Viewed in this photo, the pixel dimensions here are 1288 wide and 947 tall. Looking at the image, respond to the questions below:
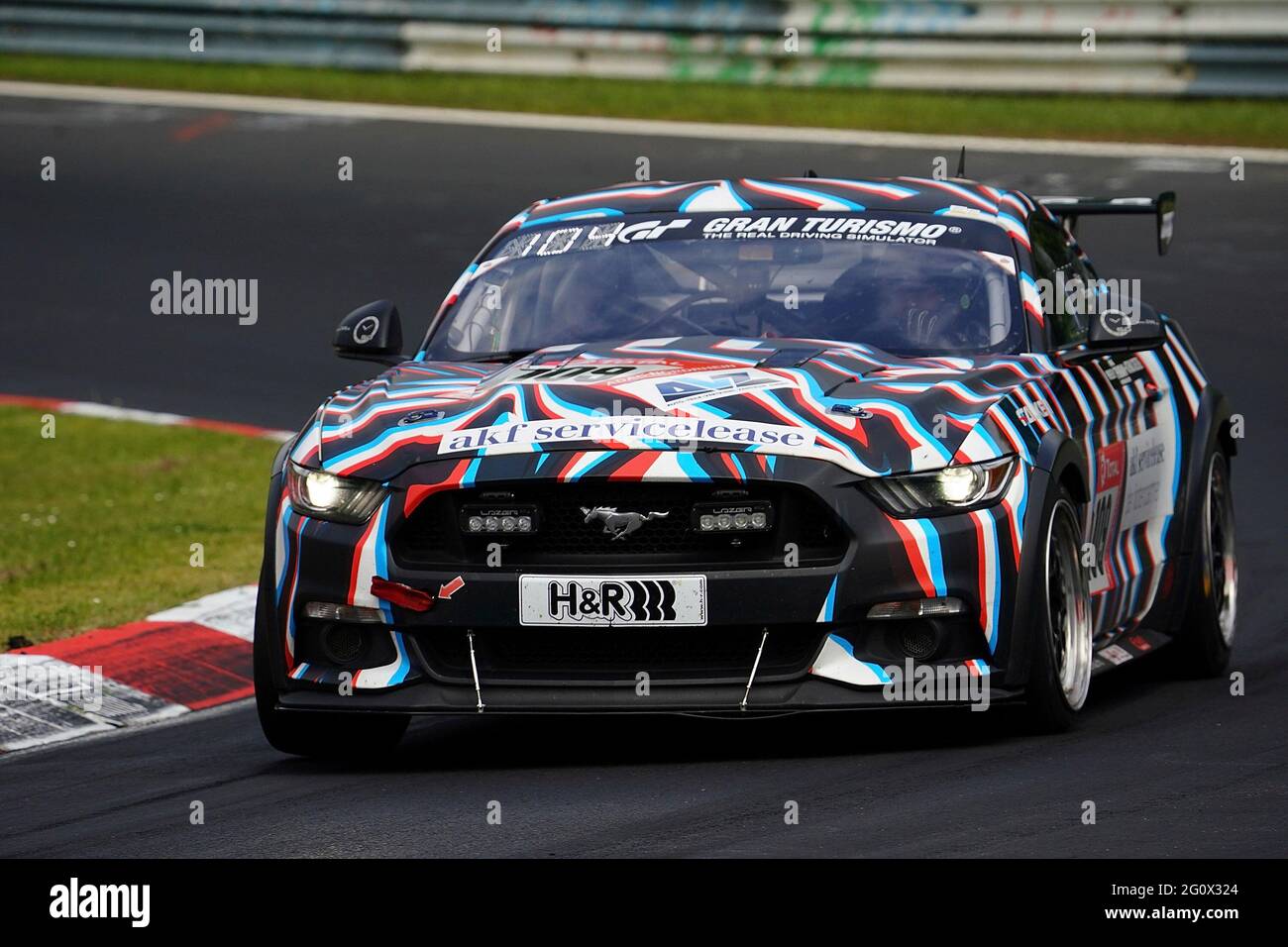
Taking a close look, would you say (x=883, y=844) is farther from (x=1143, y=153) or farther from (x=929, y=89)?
(x=929, y=89)

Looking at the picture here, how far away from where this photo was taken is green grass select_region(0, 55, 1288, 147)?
20172 mm

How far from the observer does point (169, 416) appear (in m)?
14.4

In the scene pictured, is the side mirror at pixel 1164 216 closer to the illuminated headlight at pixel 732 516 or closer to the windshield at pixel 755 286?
the windshield at pixel 755 286

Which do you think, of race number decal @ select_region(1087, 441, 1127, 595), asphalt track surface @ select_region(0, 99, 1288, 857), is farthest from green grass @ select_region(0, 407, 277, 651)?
race number decal @ select_region(1087, 441, 1127, 595)

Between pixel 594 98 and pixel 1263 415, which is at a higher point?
pixel 594 98

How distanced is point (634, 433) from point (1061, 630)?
1384 millimetres

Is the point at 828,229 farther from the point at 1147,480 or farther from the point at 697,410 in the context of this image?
the point at 697,410

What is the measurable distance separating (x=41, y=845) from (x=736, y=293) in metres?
2.88

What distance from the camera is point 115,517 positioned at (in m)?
12.1

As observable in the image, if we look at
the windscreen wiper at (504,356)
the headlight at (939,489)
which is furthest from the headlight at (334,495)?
the headlight at (939,489)

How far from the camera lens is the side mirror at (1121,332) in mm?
7977

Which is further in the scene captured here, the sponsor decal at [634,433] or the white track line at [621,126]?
the white track line at [621,126]

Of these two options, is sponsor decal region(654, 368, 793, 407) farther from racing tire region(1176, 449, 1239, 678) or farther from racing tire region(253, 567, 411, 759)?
racing tire region(1176, 449, 1239, 678)
